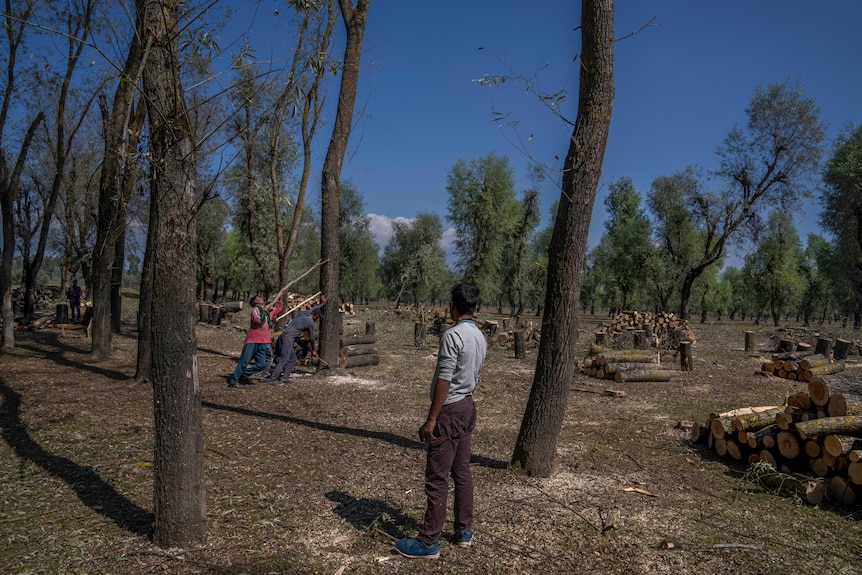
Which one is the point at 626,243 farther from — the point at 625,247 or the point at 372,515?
the point at 372,515

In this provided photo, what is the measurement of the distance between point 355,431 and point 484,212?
30.8 meters

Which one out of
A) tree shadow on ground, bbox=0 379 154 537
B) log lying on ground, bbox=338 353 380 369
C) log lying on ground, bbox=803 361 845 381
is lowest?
tree shadow on ground, bbox=0 379 154 537

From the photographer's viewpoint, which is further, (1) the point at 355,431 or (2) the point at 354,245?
(2) the point at 354,245

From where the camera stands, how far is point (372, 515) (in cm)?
435

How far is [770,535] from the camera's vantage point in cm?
424

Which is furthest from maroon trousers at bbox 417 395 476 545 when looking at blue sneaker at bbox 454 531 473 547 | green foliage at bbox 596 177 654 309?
green foliage at bbox 596 177 654 309

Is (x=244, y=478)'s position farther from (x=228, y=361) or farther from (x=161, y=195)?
(x=228, y=361)

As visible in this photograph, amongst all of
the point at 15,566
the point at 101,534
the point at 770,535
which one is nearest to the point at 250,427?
the point at 101,534

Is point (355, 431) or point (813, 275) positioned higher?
point (813, 275)

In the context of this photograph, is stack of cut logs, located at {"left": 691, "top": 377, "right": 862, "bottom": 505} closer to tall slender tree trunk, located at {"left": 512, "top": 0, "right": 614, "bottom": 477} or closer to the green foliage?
tall slender tree trunk, located at {"left": 512, "top": 0, "right": 614, "bottom": 477}

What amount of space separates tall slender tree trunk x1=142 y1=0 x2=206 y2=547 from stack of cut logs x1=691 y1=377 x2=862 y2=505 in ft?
17.8

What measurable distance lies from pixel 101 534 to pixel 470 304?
3.13 metres

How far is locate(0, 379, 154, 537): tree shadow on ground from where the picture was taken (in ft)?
13.4

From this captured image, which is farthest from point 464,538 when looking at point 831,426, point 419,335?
point 419,335
